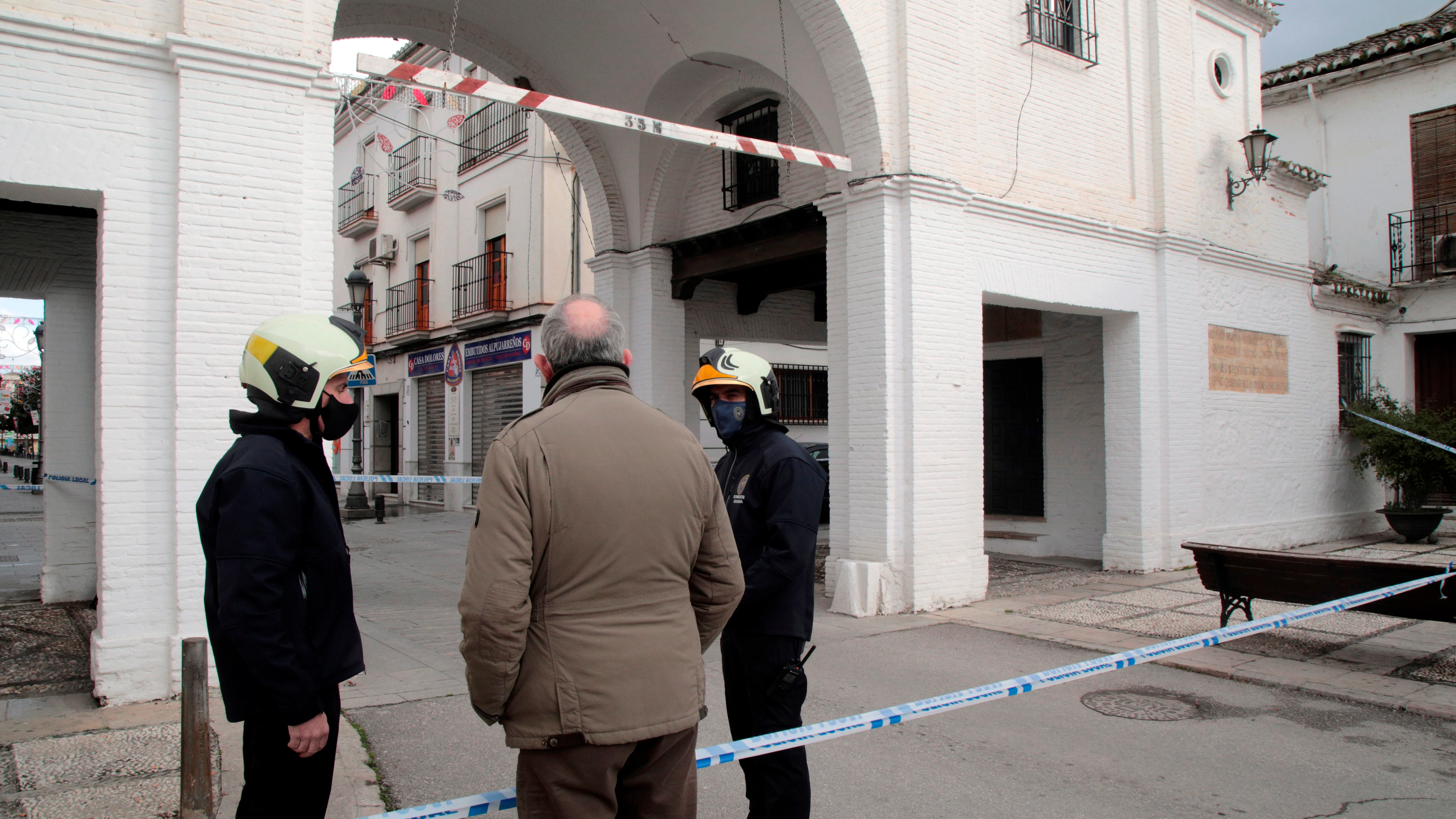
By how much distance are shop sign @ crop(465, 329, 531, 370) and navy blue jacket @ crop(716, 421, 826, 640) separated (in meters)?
14.3

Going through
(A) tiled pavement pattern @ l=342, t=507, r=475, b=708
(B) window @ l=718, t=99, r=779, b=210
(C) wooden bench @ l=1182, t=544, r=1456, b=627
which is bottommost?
(A) tiled pavement pattern @ l=342, t=507, r=475, b=708

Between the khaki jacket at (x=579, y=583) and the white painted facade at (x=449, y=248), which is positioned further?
the white painted facade at (x=449, y=248)

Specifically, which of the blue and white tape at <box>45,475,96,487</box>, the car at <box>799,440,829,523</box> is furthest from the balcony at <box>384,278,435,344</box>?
the blue and white tape at <box>45,475,96,487</box>

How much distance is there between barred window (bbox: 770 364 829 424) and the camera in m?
21.2

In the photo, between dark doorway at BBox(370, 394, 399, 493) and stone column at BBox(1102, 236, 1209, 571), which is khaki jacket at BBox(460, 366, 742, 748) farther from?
dark doorway at BBox(370, 394, 399, 493)

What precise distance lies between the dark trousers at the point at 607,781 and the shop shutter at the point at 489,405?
15901 mm

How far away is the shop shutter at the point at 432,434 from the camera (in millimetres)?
20688

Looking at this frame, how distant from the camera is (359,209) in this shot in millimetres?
23812

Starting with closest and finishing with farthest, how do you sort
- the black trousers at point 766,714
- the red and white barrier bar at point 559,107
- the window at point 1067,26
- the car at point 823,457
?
the black trousers at point 766,714
the red and white barrier bar at point 559,107
the window at point 1067,26
the car at point 823,457

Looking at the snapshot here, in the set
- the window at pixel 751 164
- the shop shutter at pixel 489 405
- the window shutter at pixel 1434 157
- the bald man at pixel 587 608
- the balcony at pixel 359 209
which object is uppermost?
the balcony at pixel 359 209

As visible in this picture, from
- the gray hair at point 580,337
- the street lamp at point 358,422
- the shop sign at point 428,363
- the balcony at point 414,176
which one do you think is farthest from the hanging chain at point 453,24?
the shop sign at point 428,363

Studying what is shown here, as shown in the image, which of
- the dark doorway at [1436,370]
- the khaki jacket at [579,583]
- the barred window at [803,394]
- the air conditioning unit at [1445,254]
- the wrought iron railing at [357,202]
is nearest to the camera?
the khaki jacket at [579,583]

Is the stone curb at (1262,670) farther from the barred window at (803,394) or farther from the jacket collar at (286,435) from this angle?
the barred window at (803,394)

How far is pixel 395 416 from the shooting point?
23891 mm
